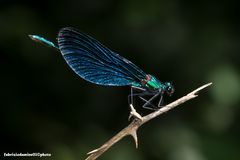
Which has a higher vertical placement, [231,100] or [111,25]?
[111,25]

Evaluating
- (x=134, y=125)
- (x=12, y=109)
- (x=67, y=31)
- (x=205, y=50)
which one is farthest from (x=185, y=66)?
(x=134, y=125)

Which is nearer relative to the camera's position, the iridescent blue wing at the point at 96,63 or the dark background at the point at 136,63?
the iridescent blue wing at the point at 96,63

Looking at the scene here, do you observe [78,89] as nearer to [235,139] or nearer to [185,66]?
[185,66]

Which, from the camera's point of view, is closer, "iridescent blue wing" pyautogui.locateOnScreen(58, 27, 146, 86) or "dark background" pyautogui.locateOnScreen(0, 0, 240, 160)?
"iridescent blue wing" pyautogui.locateOnScreen(58, 27, 146, 86)

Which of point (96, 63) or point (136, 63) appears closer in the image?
point (96, 63)
